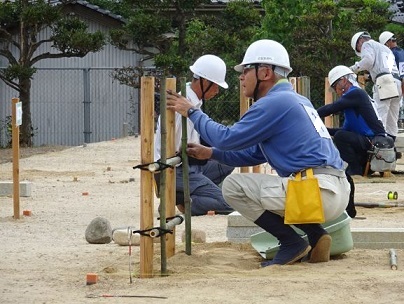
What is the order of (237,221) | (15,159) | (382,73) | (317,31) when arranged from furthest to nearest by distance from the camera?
(317,31) → (382,73) → (15,159) → (237,221)

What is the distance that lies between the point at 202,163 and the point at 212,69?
1675 mm

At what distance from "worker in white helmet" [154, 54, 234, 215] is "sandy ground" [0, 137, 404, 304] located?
8.7 inches

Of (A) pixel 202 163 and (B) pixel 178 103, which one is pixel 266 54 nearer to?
(B) pixel 178 103

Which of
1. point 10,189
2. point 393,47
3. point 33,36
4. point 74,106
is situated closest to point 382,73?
point 393,47

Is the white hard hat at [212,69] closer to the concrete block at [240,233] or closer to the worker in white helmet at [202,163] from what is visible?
the worker in white helmet at [202,163]

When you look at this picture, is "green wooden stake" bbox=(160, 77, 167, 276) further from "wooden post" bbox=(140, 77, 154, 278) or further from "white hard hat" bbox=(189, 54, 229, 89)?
"white hard hat" bbox=(189, 54, 229, 89)

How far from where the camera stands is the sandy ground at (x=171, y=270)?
745 centimetres

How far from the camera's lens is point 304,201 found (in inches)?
328

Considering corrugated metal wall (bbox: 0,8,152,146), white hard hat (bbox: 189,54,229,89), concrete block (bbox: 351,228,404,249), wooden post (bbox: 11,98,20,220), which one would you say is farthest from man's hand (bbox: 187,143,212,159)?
corrugated metal wall (bbox: 0,8,152,146)

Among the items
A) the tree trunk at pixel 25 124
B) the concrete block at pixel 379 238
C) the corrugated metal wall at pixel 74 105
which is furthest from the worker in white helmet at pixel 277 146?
the corrugated metal wall at pixel 74 105

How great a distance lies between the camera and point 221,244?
32.2ft

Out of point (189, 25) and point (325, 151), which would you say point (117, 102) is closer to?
point (189, 25)

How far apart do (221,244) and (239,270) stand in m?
1.25

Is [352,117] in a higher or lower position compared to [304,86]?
lower
